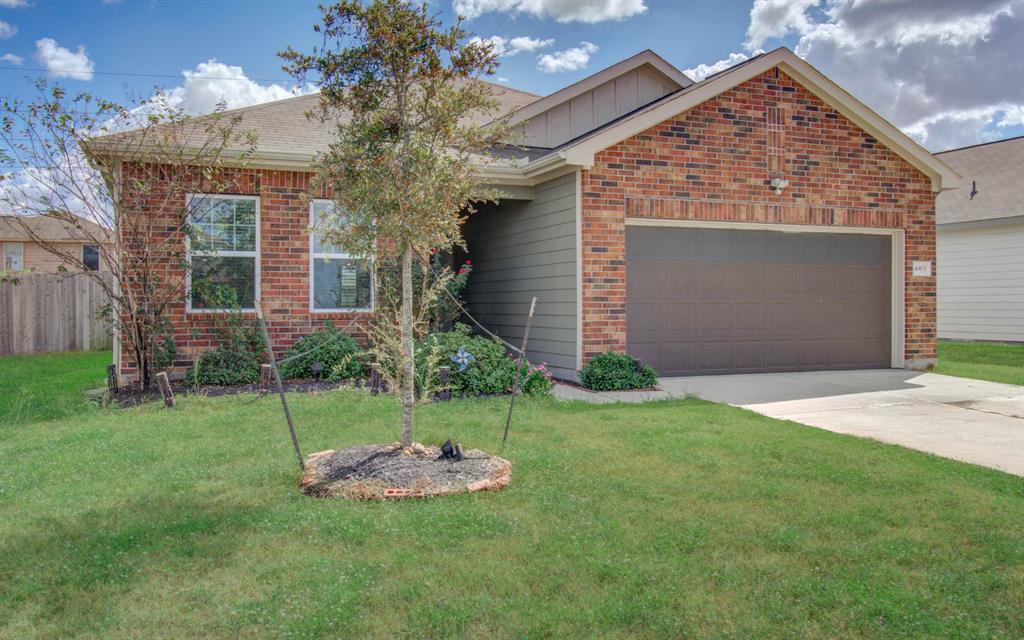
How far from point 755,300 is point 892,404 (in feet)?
10.5

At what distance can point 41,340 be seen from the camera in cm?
1697

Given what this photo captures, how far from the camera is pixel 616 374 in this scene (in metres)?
10.0

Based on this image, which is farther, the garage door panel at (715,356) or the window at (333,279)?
the garage door panel at (715,356)

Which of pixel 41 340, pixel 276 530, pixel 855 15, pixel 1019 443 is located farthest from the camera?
pixel 41 340

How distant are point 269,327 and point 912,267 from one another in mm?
10062

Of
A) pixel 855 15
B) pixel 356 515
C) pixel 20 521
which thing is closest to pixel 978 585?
pixel 356 515

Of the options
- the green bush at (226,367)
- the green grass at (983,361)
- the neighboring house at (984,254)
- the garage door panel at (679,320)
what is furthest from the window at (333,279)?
the neighboring house at (984,254)

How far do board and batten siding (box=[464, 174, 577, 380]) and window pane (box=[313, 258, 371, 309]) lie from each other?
2545 mm

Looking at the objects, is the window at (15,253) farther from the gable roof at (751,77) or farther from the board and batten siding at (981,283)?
the board and batten siding at (981,283)

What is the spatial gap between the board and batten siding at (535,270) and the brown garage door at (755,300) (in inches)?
36.2

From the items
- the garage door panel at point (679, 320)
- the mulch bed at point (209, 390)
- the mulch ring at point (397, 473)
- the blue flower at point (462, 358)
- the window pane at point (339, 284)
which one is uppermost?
the window pane at point (339, 284)

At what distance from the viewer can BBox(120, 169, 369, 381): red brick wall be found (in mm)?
10633

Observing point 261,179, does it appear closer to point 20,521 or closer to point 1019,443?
point 20,521

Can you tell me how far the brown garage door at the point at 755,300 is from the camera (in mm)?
11203
